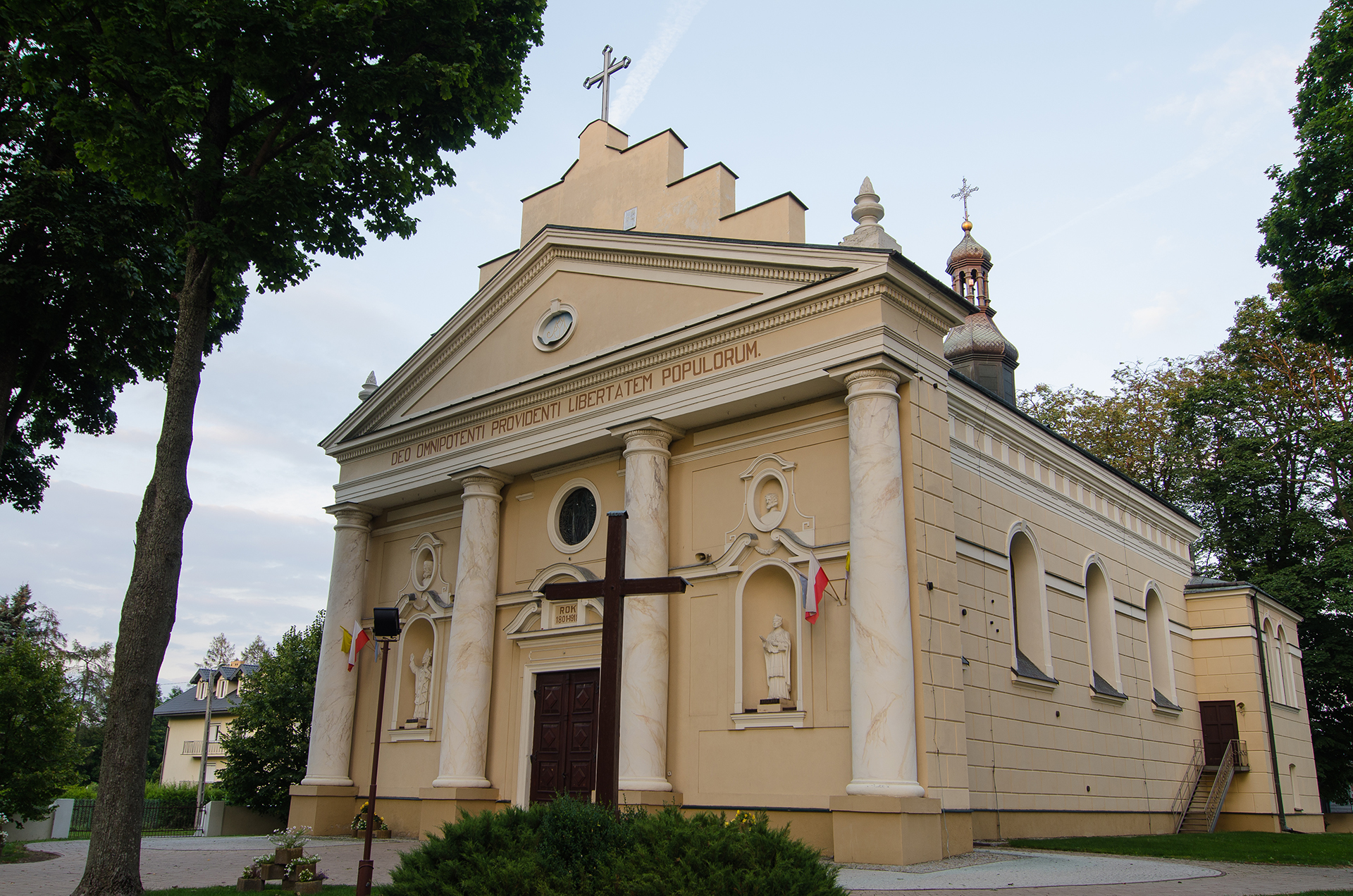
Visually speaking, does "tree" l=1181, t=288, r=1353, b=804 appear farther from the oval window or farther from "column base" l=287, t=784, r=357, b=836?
"column base" l=287, t=784, r=357, b=836

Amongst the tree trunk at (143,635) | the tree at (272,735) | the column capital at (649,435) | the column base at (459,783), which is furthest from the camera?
the tree at (272,735)

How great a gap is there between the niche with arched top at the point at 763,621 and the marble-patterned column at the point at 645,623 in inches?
53.7

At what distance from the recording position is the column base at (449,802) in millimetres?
17703

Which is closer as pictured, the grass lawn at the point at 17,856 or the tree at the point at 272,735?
the grass lawn at the point at 17,856

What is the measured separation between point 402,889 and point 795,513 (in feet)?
30.2

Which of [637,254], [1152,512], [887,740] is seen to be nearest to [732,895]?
[887,740]

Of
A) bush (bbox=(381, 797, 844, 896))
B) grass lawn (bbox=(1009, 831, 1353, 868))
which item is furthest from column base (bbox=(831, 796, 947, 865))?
bush (bbox=(381, 797, 844, 896))

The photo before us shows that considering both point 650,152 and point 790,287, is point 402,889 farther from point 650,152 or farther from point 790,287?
point 650,152

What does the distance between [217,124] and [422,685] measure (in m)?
11.4

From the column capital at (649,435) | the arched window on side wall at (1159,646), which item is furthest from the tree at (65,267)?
the arched window on side wall at (1159,646)

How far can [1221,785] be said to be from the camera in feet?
78.8

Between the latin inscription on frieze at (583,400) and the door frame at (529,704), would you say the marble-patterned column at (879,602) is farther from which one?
the door frame at (529,704)

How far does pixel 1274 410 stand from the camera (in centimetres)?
3222

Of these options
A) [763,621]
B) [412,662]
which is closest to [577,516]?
[763,621]
